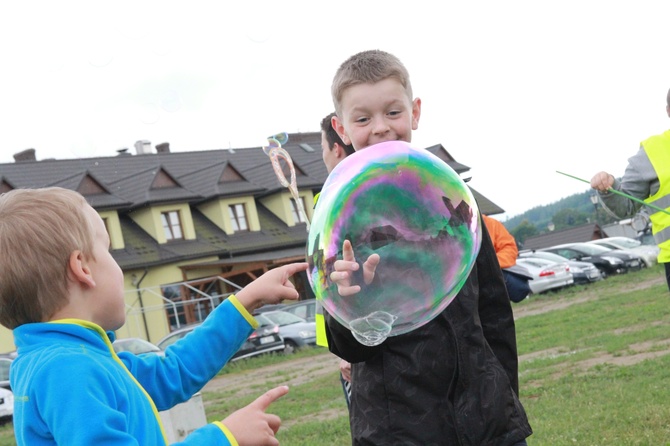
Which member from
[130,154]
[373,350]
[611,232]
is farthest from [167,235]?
→ [611,232]

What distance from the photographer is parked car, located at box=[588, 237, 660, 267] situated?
2930 centimetres

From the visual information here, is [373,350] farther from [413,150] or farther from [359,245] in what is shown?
[413,150]

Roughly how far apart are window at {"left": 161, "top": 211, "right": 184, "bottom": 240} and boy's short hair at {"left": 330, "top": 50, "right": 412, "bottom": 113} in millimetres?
32696

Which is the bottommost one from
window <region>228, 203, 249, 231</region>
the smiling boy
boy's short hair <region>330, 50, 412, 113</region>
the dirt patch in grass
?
the dirt patch in grass

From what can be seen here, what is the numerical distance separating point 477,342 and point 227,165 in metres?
35.4

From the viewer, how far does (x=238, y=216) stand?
37906 mm

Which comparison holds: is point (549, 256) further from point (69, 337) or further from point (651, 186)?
point (69, 337)

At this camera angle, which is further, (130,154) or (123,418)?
(130,154)

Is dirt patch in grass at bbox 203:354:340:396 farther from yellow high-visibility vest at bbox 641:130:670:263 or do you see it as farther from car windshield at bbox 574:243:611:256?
car windshield at bbox 574:243:611:256

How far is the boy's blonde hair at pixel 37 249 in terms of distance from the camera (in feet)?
7.19

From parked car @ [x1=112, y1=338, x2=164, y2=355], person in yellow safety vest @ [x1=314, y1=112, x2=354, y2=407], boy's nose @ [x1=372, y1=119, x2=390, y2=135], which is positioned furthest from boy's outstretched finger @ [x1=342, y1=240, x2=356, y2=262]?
parked car @ [x1=112, y1=338, x2=164, y2=355]

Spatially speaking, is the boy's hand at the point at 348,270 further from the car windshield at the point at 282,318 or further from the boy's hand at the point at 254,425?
the car windshield at the point at 282,318

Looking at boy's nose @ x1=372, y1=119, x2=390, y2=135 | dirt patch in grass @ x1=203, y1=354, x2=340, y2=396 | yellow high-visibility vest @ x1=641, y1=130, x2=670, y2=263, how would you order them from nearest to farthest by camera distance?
boy's nose @ x1=372, y1=119, x2=390, y2=135 → yellow high-visibility vest @ x1=641, y1=130, x2=670, y2=263 → dirt patch in grass @ x1=203, y1=354, x2=340, y2=396

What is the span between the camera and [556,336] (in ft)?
46.7
